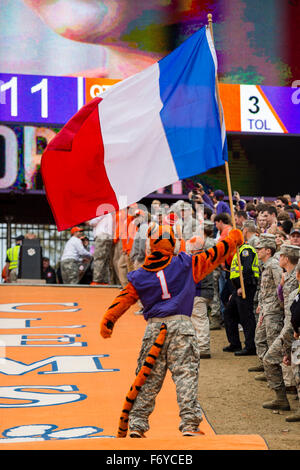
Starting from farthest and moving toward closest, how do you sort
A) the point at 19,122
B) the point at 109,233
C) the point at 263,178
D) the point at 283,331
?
the point at 263,178 < the point at 19,122 < the point at 109,233 < the point at 283,331

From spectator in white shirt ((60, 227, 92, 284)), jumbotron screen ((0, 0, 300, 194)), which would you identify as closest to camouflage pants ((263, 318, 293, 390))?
spectator in white shirt ((60, 227, 92, 284))

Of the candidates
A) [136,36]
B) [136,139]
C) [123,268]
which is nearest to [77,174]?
[136,139]

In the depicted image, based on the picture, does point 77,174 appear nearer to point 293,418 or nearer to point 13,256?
point 293,418

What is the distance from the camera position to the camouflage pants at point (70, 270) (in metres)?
17.7

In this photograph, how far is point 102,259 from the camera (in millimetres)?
16719

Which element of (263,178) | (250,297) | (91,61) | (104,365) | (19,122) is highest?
(91,61)

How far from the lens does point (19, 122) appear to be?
22.1 meters

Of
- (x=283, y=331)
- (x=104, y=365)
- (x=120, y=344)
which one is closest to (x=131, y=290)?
(x=283, y=331)

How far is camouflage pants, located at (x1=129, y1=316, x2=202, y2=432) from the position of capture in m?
6.21

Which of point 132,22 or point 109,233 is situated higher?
point 132,22

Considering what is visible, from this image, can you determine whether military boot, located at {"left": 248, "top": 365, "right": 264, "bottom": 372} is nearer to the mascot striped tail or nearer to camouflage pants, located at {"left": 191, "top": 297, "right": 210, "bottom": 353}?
camouflage pants, located at {"left": 191, "top": 297, "right": 210, "bottom": 353}

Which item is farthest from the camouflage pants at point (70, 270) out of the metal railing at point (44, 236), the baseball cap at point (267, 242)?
the baseball cap at point (267, 242)
